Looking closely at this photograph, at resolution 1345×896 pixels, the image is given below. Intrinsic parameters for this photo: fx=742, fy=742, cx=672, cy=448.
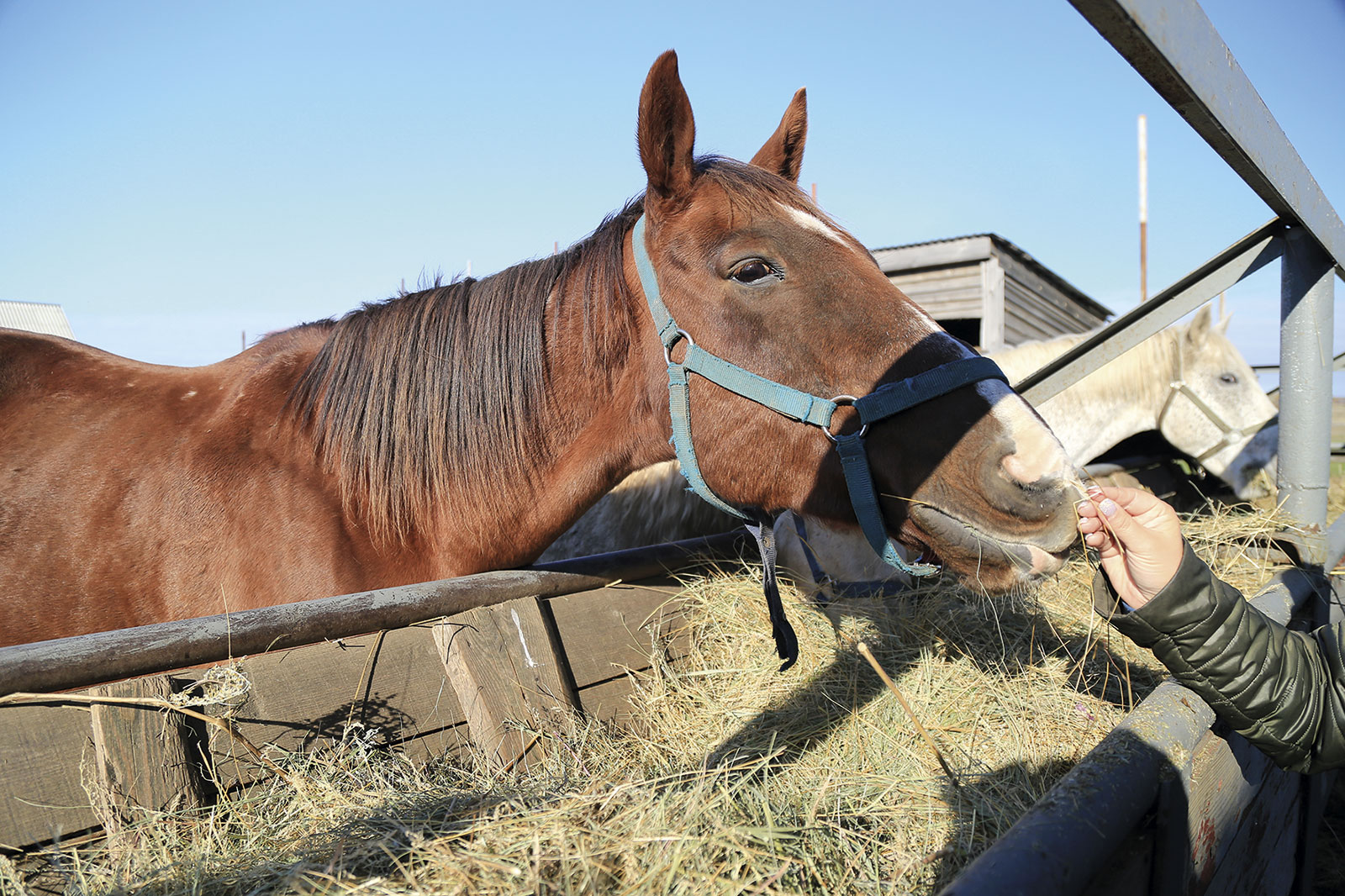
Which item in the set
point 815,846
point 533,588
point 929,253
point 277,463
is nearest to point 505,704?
point 533,588

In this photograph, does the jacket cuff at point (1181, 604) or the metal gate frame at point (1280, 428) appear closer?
the metal gate frame at point (1280, 428)

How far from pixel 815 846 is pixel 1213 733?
2.42 feet

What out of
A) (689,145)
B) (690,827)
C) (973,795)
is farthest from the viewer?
(689,145)

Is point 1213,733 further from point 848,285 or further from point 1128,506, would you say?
point 848,285

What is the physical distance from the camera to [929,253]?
8438mm

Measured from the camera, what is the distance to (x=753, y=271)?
179 cm

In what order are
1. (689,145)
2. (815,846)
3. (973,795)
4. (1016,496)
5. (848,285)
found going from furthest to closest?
(689,145)
(848,285)
(973,795)
(1016,496)
(815,846)

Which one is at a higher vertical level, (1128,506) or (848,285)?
(848,285)

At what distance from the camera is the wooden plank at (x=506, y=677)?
1.68 metres

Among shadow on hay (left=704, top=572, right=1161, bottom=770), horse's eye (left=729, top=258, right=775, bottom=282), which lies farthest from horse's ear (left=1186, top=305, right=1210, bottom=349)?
horse's eye (left=729, top=258, right=775, bottom=282)

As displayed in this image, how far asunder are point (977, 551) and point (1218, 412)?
14.3 feet

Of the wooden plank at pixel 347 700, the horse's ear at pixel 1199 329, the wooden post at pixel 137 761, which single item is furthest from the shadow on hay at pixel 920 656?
the horse's ear at pixel 1199 329

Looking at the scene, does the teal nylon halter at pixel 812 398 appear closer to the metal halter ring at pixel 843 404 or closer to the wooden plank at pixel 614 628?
the metal halter ring at pixel 843 404

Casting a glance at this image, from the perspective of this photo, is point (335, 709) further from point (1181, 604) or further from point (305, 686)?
point (1181, 604)
